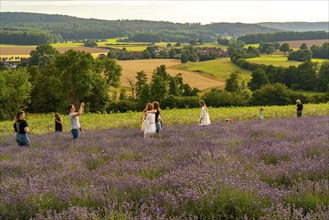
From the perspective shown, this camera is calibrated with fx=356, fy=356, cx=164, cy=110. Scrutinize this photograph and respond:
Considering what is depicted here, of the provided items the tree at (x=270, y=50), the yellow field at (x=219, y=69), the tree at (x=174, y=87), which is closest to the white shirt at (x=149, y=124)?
the tree at (x=174, y=87)

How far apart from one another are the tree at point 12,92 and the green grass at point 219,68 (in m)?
52.8

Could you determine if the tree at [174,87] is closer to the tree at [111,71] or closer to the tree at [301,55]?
the tree at [111,71]

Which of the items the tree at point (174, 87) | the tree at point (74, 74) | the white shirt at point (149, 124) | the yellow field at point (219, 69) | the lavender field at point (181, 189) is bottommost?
the tree at point (174, 87)

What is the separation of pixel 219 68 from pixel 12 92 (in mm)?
66254

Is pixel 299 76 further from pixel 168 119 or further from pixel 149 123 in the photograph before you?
pixel 149 123

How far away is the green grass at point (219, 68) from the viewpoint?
94.8m

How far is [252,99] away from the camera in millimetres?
56281

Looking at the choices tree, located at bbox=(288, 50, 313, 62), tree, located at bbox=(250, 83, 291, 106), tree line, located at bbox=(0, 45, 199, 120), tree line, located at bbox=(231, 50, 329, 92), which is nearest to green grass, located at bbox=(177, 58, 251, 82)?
tree line, located at bbox=(231, 50, 329, 92)

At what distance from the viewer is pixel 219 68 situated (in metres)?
103

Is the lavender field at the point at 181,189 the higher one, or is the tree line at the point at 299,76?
the lavender field at the point at 181,189

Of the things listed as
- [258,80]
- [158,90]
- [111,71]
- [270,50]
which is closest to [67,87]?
[111,71]

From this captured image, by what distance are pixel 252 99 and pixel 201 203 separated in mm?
54522

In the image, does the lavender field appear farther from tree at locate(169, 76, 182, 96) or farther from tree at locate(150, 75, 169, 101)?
tree at locate(169, 76, 182, 96)

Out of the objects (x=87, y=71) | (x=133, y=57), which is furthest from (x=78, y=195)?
(x=133, y=57)
